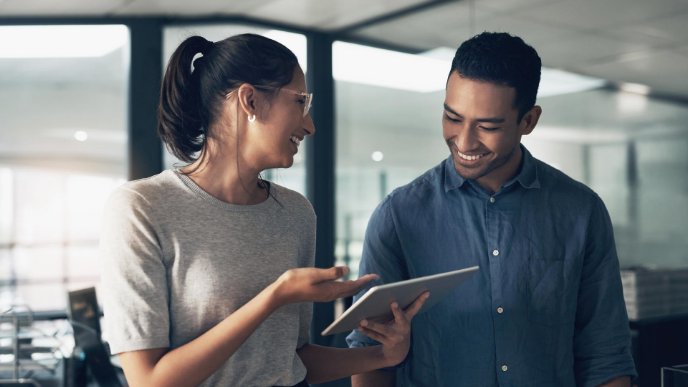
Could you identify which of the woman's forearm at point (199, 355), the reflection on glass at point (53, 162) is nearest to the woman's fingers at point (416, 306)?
the woman's forearm at point (199, 355)

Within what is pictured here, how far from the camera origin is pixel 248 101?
117 cm

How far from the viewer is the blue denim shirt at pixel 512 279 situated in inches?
54.3

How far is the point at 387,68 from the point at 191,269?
3.43 m

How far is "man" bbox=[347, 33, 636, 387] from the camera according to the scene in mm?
1383

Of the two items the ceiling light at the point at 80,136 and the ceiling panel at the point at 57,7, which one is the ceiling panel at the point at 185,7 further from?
the ceiling light at the point at 80,136

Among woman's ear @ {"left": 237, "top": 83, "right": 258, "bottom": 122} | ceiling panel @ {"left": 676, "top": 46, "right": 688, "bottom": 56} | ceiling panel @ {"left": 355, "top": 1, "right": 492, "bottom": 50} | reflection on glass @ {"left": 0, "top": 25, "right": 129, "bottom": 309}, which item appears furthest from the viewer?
reflection on glass @ {"left": 0, "top": 25, "right": 129, "bottom": 309}

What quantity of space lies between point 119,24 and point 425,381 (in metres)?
3.65

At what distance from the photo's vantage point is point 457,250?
1442mm

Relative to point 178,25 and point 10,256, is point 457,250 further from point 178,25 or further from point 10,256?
point 10,256

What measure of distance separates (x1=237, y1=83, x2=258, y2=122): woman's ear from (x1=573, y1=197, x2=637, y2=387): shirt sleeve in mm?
811

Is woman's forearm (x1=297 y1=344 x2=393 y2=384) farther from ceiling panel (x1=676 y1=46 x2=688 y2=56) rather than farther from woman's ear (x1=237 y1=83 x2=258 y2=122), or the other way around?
ceiling panel (x1=676 y1=46 x2=688 y2=56)

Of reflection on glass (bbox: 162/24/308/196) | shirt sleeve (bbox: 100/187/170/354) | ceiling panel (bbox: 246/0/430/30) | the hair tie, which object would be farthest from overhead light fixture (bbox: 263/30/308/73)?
shirt sleeve (bbox: 100/187/170/354)

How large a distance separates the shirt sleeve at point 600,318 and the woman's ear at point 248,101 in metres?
0.81

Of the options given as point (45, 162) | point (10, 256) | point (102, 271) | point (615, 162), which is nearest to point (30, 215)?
point (10, 256)
